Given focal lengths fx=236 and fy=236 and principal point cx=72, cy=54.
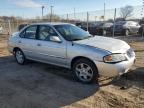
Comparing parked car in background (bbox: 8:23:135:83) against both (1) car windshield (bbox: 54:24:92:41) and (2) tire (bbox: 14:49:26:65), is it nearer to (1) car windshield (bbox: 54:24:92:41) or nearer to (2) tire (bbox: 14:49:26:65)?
(1) car windshield (bbox: 54:24:92:41)

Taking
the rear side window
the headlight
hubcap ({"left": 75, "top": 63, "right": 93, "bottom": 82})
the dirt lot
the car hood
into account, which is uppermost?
the rear side window

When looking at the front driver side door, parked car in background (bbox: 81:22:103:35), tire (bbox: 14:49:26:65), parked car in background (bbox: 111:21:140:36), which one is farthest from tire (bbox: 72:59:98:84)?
parked car in background (bbox: 81:22:103:35)

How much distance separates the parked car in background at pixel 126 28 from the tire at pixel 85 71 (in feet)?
50.8

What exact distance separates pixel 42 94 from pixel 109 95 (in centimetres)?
157

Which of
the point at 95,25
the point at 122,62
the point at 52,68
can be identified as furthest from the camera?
the point at 95,25

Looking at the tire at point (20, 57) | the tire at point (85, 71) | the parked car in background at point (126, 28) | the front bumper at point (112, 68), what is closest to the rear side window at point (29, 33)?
the tire at point (20, 57)

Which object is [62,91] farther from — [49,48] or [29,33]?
[29,33]

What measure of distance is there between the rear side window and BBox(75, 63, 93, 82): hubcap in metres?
2.29

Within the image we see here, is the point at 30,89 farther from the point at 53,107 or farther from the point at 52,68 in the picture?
the point at 52,68

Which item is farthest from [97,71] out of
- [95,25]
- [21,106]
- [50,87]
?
[95,25]

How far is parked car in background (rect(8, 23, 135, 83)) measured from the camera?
231 inches

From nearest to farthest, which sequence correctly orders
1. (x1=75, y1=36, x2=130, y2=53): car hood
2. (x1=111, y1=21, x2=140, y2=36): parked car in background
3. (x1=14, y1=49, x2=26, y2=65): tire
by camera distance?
1. (x1=75, y1=36, x2=130, y2=53): car hood
2. (x1=14, y1=49, x2=26, y2=65): tire
3. (x1=111, y1=21, x2=140, y2=36): parked car in background

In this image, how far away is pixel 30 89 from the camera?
233 inches

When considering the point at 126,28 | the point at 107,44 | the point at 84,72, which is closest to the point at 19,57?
the point at 84,72
